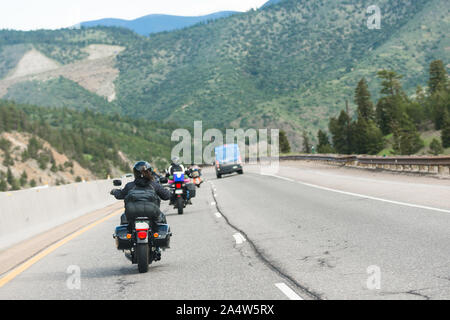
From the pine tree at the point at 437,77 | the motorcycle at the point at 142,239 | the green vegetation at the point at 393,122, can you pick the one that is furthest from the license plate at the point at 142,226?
the pine tree at the point at 437,77

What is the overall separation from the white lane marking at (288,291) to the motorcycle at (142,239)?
2.06 m

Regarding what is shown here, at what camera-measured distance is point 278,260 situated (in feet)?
28.3

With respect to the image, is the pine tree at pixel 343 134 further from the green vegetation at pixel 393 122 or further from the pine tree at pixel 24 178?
the pine tree at pixel 24 178

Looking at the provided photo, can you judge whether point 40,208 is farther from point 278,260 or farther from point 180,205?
point 278,260

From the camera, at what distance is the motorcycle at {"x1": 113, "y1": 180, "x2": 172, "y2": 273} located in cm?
809

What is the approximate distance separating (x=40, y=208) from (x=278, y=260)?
8.27 meters

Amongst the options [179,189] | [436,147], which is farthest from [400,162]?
[436,147]

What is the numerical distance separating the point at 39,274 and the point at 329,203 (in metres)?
9.89

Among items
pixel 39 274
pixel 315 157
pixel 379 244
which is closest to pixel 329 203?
pixel 379 244

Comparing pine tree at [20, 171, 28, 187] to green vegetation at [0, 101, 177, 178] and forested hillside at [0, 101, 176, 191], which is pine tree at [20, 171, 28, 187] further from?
green vegetation at [0, 101, 177, 178]

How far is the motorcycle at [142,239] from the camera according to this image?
8086 millimetres

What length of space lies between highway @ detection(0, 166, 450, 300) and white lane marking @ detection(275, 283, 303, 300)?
1 centimetres

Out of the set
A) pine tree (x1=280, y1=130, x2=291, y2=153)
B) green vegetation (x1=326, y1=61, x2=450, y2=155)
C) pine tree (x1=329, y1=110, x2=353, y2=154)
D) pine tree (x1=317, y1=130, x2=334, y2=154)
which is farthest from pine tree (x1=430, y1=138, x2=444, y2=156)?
pine tree (x1=280, y1=130, x2=291, y2=153)

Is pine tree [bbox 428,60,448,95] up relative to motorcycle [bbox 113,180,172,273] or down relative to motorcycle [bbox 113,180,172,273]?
up
